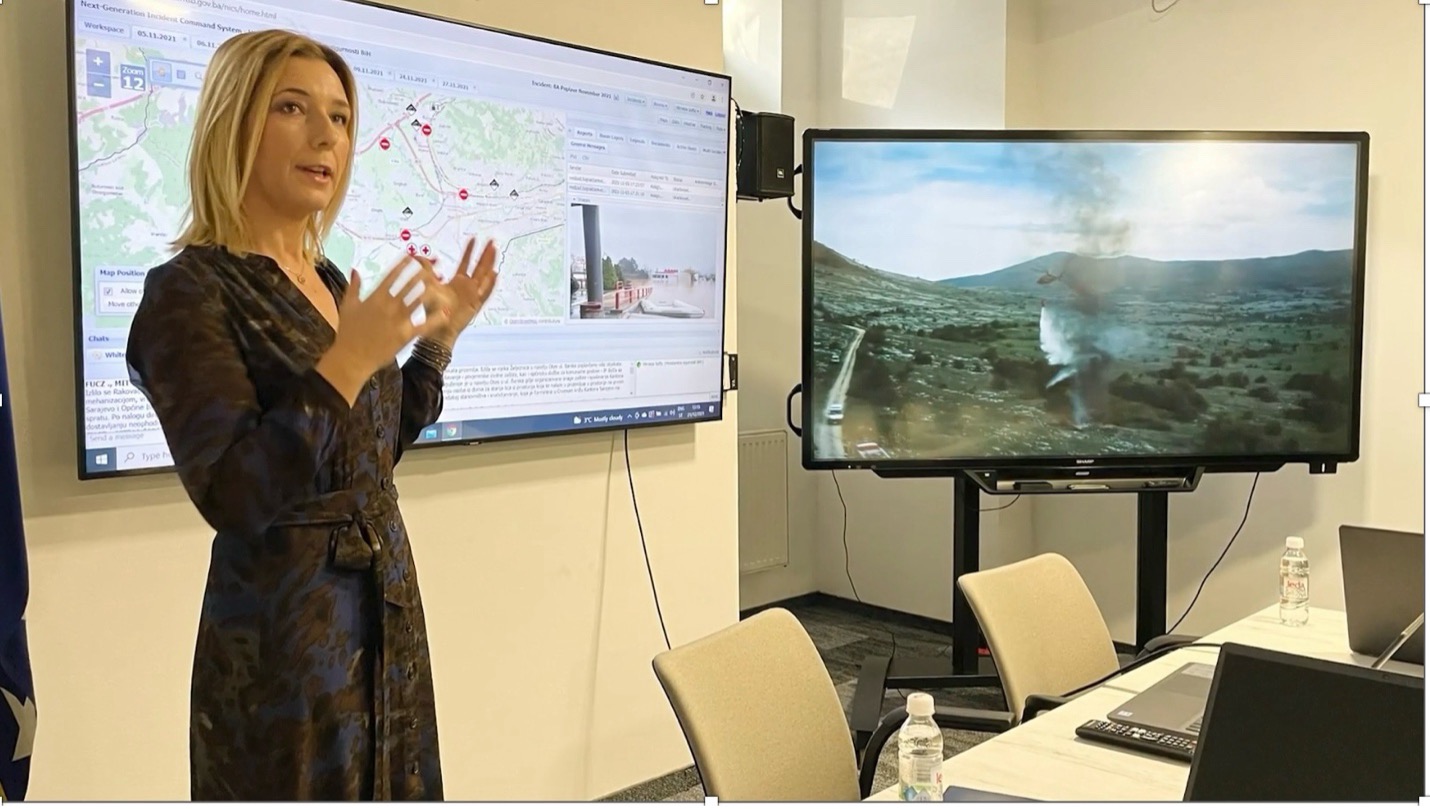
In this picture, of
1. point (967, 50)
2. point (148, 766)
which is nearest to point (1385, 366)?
point (967, 50)

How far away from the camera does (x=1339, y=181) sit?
3.47 meters

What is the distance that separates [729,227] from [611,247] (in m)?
0.46

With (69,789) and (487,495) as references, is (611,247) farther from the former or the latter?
(69,789)

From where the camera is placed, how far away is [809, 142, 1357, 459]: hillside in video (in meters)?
3.47

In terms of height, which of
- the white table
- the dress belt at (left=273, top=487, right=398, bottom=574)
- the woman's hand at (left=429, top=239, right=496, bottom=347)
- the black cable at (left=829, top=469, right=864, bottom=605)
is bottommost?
the black cable at (left=829, top=469, right=864, bottom=605)

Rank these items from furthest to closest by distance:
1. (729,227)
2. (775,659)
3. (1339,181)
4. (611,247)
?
(1339,181)
(729,227)
(611,247)
(775,659)

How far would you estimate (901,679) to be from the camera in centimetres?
365

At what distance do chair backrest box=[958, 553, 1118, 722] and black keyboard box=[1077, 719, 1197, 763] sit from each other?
1.37 ft

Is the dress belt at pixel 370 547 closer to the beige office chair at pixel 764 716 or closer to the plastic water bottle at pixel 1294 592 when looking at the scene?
the beige office chair at pixel 764 716

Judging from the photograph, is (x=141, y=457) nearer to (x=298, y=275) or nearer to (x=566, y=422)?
(x=298, y=275)

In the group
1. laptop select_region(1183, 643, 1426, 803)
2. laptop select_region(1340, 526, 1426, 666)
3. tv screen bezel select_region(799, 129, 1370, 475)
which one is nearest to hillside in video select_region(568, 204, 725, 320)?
tv screen bezel select_region(799, 129, 1370, 475)

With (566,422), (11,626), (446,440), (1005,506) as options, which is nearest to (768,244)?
(1005,506)

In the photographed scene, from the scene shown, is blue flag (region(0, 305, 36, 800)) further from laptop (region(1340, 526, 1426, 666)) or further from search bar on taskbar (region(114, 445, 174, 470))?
laptop (region(1340, 526, 1426, 666))

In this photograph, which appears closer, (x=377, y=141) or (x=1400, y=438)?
(x=377, y=141)
